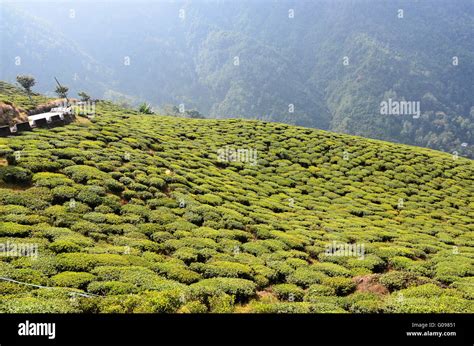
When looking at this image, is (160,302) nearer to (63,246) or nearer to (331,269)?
(63,246)

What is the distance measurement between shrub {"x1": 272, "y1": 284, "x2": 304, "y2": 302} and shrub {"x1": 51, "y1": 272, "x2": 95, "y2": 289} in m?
7.74

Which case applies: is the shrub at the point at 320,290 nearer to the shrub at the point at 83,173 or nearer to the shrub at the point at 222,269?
the shrub at the point at 222,269

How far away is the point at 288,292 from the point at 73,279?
346 inches

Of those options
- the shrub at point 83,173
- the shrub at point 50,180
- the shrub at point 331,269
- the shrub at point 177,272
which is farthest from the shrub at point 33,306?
the shrub at point 331,269

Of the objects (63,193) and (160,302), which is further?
(63,193)

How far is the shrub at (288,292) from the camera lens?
15023 millimetres

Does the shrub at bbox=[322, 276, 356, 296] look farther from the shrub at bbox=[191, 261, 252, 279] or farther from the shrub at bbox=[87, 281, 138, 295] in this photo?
the shrub at bbox=[87, 281, 138, 295]

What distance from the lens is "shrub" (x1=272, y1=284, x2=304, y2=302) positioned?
15023 mm

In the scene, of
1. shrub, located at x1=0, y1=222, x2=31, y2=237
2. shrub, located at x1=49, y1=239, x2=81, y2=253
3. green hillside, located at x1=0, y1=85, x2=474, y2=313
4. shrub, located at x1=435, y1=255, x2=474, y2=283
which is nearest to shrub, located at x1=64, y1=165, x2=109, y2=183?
green hillside, located at x1=0, y1=85, x2=474, y2=313

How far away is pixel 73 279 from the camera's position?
41.8ft

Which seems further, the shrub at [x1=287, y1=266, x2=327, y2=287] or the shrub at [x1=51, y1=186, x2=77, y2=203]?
the shrub at [x1=51, y1=186, x2=77, y2=203]

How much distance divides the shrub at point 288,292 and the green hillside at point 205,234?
0.19 ft

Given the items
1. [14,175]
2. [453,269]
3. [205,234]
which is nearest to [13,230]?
[14,175]
